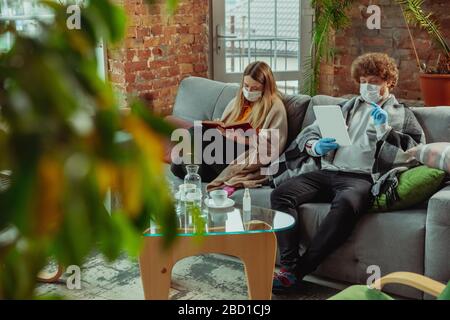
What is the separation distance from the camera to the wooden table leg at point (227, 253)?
285cm

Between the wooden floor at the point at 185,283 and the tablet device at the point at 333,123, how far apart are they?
0.73m

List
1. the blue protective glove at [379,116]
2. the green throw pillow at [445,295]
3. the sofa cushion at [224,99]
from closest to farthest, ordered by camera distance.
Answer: the green throw pillow at [445,295] → the blue protective glove at [379,116] → the sofa cushion at [224,99]

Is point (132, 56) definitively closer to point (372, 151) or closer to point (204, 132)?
point (204, 132)

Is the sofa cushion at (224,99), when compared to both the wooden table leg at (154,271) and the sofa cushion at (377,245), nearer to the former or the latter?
the sofa cushion at (377,245)

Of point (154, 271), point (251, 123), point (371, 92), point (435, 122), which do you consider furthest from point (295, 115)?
point (154, 271)

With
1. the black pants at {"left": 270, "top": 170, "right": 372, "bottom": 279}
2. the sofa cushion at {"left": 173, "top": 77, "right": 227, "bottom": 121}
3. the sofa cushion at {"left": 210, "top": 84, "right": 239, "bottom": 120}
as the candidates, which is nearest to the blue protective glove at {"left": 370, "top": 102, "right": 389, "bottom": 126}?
the black pants at {"left": 270, "top": 170, "right": 372, "bottom": 279}

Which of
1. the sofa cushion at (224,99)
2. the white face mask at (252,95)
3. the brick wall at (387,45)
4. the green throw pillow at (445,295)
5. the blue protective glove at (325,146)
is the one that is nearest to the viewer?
the green throw pillow at (445,295)

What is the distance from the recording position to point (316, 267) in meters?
3.12

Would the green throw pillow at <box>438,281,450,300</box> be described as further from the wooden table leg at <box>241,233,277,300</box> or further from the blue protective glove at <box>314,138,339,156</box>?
the blue protective glove at <box>314,138,339,156</box>

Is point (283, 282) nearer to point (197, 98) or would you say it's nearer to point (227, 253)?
point (227, 253)

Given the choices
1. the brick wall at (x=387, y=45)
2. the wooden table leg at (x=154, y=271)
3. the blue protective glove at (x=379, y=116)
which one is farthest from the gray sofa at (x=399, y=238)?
the brick wall at (x=387, y=45)

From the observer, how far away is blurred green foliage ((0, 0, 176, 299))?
474 mm

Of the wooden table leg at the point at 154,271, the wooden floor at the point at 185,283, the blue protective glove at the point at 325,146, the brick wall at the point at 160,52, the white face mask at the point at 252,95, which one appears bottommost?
the wooden floor at the point at 185,283
